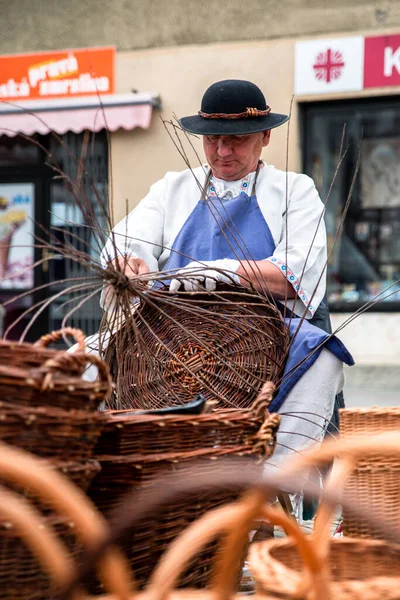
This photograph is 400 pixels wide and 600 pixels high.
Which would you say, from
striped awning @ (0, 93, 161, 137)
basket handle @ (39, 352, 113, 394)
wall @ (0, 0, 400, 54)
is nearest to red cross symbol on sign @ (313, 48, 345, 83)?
wall @ (0, 0, 400, 54)

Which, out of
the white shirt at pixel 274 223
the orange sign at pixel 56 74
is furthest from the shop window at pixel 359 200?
the white shirt at pixel 274 223

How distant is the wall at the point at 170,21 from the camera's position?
8734 mm

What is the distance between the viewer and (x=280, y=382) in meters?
2.80

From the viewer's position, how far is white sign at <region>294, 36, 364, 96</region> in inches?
340

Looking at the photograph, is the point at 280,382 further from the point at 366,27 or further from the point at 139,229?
the point at 366,27

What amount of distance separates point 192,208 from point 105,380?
172 centimetres

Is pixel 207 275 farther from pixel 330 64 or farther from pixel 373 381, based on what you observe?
pixel 330 64

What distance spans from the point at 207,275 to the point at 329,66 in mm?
6306

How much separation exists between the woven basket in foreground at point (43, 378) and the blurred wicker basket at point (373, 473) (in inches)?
47.2

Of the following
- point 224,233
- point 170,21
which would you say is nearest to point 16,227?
point 170,21

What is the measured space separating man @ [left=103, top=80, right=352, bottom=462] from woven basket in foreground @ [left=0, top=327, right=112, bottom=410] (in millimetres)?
1173

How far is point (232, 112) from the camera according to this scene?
10.7 feet

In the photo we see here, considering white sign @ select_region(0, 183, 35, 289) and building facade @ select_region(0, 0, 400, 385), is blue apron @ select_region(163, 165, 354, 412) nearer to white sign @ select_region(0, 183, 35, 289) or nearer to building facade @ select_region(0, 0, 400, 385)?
building facade @ select_region(0, 0, 400, 385)

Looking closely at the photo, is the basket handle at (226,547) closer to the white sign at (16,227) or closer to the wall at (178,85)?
the wall at (178,85)
